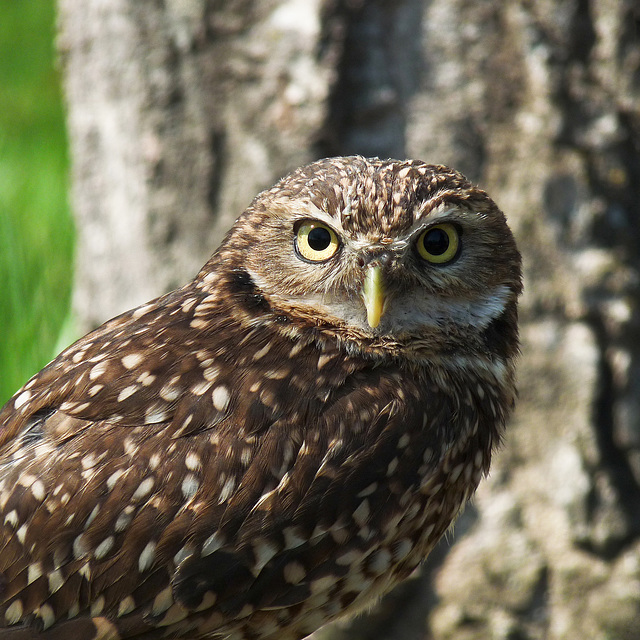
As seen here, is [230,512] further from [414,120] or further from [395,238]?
[414,120]

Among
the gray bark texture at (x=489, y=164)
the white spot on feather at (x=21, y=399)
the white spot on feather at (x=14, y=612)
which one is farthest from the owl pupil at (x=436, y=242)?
the gray bark texture at (x=489, y=164)

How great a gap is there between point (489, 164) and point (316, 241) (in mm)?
1556

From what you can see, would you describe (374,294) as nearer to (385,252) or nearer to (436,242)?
(385,252)

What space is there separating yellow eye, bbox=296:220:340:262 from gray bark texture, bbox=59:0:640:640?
1.39 meters

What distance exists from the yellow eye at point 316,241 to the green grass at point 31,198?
174 centimetres

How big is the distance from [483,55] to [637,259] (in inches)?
38.3

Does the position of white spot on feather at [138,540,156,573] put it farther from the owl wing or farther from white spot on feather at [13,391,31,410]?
white spot on feather at [13,391,31,410]

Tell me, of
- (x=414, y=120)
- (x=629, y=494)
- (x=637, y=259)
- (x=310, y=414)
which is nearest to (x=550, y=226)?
(x=637, y=259)

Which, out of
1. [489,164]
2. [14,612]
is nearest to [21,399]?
[14,612]

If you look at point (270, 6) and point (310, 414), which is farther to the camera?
point (270, 6)

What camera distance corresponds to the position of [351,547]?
2.23 meters

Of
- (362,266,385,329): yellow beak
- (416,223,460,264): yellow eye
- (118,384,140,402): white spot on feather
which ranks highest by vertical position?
(416,223,460,264): yellow eye

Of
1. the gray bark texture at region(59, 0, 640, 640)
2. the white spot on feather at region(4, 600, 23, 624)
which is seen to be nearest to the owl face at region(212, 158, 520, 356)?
the white spot on feather at region(4, 600, 23, 624)

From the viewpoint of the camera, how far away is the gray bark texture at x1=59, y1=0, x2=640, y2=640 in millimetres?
3566
